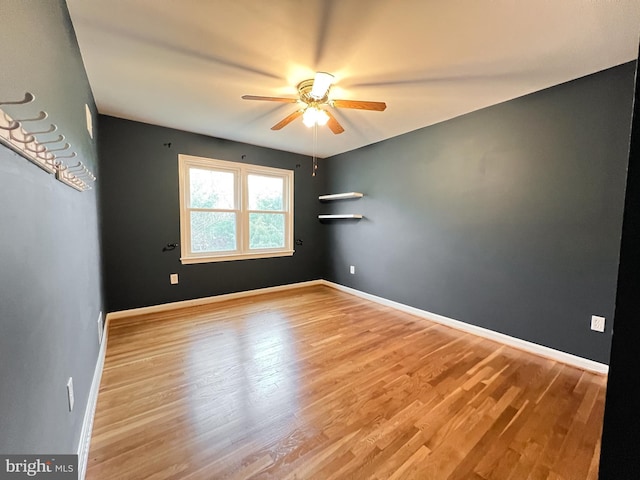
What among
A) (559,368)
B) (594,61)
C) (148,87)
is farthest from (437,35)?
(559,368)

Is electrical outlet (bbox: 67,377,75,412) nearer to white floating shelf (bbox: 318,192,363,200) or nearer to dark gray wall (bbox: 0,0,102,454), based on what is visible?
dark gray wall (bbox: 0,0,102,454)

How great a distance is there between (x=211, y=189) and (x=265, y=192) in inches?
34.5

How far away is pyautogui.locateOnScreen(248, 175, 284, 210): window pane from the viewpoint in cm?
429

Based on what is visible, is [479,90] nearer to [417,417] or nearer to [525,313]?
[525,313]

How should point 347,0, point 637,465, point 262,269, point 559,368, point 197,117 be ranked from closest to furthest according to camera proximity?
point 637,465
point 347,0
point 559,368
point 197,117
point 262,269

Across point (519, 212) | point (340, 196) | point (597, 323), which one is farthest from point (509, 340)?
point (340, 196)

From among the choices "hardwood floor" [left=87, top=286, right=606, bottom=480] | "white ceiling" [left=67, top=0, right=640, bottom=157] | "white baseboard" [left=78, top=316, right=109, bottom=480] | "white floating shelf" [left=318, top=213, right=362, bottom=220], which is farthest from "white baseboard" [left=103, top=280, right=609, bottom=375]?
"white ceiling" [left=67, top=0, right=640, bottom=157]

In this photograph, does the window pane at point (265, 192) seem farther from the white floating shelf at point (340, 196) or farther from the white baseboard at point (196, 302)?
the white baseboard at point (196, 302)

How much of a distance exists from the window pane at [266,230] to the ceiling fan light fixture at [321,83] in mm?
2534

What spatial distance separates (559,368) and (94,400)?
3.60 metres

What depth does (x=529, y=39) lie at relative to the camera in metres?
1.75

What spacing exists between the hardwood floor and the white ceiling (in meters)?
2.45

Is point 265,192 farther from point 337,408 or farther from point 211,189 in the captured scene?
point 337,408

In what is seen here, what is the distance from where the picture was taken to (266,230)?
449cm
